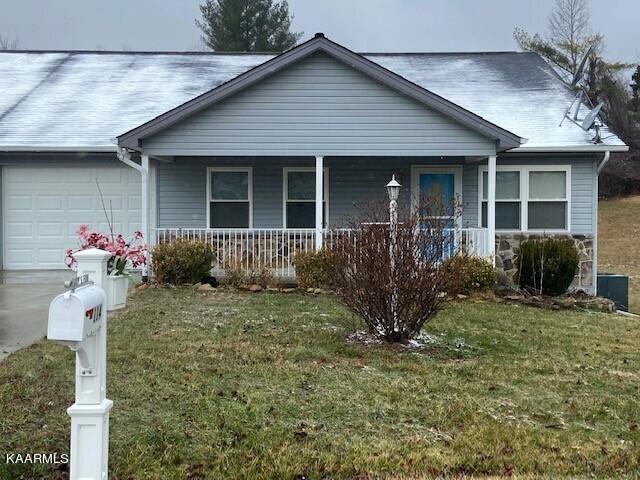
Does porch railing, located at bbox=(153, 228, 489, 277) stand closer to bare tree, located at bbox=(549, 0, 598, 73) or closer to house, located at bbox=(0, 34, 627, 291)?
house, located at bbox=(0, 34, 627, 291)

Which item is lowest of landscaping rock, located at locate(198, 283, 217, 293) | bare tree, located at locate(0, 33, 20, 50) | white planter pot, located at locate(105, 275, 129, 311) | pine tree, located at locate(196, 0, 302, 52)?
landscaping rock, located at locate(198, 283, 217, 293)

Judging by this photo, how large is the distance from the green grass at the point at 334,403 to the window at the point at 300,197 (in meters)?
6.38

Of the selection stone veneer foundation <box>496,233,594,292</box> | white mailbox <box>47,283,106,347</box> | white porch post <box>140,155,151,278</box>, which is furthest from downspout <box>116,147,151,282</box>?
white mailbox <box>47,283,106,347</box>

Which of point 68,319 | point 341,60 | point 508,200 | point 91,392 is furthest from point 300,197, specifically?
point 68,319

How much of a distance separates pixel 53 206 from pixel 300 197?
16.9 feet

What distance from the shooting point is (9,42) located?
1604 inches

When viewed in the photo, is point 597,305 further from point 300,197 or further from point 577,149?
point 300,197

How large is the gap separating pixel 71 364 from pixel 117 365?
1.42ft

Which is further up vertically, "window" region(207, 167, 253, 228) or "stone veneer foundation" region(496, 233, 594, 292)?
"window" region(207, 167, 253, 228)

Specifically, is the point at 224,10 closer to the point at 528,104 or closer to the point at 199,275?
the point at 528,104

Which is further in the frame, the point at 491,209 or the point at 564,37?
the point at 564,37

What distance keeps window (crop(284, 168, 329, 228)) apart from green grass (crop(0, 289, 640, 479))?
6.38 m

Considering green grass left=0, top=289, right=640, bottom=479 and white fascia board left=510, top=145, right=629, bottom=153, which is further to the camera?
white fascia board left=510, top=145, right=629, bottom=153

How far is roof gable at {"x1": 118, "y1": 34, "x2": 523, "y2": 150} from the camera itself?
38.6 ft
